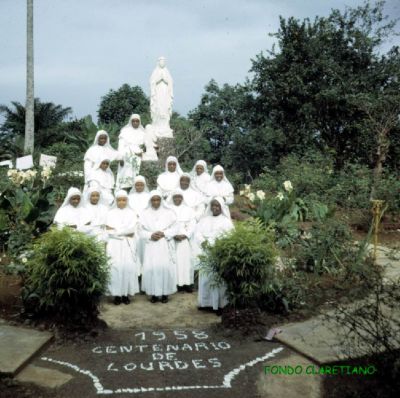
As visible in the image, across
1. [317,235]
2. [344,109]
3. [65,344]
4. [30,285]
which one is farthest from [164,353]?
[344,109]

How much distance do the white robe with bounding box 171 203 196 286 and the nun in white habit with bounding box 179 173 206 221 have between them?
0.65 meters

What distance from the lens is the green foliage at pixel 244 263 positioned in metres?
6.11

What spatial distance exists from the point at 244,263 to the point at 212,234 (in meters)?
1.51

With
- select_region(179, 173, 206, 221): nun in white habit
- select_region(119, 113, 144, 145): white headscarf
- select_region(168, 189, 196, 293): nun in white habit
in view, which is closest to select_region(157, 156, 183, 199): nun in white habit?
select_region(179, 173, 206, 221): nun in white habit

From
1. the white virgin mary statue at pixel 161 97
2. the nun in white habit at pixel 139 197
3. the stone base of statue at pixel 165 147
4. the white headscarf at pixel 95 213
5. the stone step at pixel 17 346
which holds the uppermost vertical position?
the white virgin mary statue at pixel 161 97

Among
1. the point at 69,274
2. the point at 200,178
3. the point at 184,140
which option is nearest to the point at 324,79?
the point at 184,140

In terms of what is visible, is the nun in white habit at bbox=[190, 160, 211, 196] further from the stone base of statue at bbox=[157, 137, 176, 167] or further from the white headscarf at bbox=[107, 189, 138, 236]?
the stone base of statue at bbox=[157, 137, 176, 167]

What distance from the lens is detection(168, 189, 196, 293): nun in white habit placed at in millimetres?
8164

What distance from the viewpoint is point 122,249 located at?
25.4 feet

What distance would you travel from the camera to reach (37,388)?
4.68 m

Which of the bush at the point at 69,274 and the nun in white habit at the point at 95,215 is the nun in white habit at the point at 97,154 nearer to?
the nun in white habit at the point at 95,215

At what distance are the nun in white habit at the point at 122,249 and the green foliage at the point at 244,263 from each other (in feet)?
5.75

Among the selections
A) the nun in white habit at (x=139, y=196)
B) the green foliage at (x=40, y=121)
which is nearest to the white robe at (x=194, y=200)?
the nun in white habit at (x=139, y=196)

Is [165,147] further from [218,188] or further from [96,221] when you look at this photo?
[96,221]
